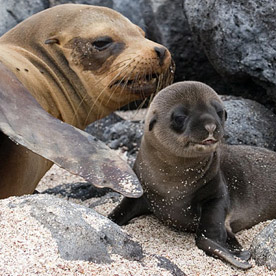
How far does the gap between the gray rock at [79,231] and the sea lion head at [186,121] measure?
91 centimetres

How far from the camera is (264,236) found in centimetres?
353

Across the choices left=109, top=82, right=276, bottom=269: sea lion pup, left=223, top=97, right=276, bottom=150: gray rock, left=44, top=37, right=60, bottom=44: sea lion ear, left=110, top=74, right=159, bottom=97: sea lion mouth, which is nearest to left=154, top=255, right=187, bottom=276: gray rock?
left=109, top=82, right=276, bottom=269: sea lion pup

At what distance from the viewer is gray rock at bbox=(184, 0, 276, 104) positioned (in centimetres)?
534

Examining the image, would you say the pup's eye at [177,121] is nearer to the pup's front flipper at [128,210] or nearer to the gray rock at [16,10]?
the pup's front flipper at [128,210]

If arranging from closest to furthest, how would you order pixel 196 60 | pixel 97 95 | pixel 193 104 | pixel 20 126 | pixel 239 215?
pixel 20 126
pixel 193 104
pixel 239 215
pixel 97 95
pixel 196 60

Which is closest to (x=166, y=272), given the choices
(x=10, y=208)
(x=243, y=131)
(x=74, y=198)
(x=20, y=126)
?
(x=10, y=208)

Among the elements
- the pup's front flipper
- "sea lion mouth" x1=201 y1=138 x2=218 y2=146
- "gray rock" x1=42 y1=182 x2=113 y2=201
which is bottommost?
"gray rock" x1=42 y1=182 x2=113 y2=201

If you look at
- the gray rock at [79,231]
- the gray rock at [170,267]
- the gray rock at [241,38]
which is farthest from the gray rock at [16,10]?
the gray rock at [170,267]

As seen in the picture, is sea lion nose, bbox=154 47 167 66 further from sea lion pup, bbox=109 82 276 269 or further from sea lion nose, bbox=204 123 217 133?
sea lion nose, bbox=204 123 217 133

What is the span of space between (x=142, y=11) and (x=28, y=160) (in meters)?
3.81

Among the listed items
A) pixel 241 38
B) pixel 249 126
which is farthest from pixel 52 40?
pixel 249 126

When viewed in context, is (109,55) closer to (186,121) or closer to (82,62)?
(82,62)

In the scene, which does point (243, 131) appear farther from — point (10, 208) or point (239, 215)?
point (10, 208)

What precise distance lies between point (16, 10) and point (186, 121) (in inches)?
174
